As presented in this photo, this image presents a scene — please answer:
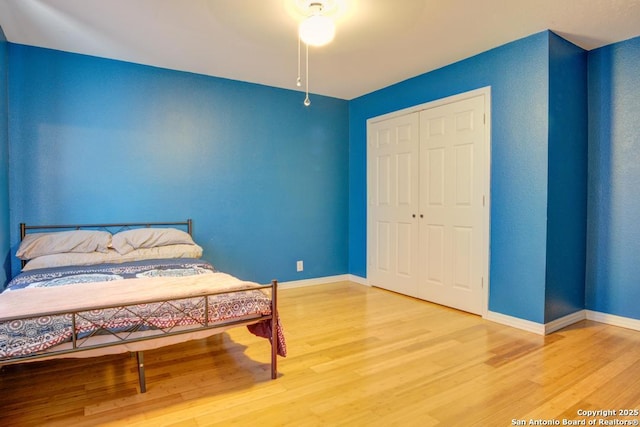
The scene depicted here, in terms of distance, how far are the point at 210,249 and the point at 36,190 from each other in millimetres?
1644

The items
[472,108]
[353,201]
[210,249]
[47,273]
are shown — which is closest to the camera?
[47,273]

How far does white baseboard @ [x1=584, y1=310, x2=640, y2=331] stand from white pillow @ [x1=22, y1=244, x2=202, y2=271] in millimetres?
3716

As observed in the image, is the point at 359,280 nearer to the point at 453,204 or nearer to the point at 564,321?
the point at 453,204

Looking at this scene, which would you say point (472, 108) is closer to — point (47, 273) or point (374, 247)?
point (374, 247)

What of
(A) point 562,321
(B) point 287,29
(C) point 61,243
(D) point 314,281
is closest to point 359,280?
(D) point 314,281

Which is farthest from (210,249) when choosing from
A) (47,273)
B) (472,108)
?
(472,108)

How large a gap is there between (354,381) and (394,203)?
2511mm

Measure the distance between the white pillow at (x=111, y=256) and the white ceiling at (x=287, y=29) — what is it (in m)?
1.81

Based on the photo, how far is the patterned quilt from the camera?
1.66 m

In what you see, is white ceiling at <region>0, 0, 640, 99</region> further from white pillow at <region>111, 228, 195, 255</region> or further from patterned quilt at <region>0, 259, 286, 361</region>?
patterned quilt at <region>0, 259, 286, 361</region>

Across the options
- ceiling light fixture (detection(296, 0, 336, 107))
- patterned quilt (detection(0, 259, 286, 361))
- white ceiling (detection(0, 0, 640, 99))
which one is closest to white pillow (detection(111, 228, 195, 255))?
patterned quilt (detection(0, 259, 286, 361))

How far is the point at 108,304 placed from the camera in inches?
71.5

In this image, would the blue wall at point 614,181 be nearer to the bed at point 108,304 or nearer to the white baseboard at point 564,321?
the white baseboard at point 564,321

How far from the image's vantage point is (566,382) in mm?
2191
